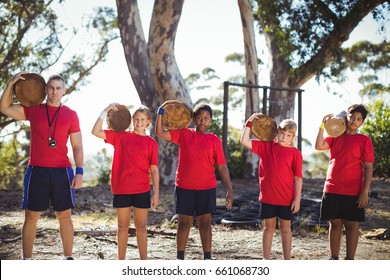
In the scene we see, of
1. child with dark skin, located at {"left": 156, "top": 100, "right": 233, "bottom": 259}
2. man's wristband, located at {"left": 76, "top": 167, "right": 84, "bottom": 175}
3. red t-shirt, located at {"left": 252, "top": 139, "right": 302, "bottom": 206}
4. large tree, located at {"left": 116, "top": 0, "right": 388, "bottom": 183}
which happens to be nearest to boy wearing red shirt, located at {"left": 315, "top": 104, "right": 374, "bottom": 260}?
red t-shirt, located at {"left": 252, "top": 139, "right": 302, "bottom": 206}

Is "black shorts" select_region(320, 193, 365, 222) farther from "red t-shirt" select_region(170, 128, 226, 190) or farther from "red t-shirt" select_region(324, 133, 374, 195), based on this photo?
"red t-shirt" select_region(170, 128, 226, 190)

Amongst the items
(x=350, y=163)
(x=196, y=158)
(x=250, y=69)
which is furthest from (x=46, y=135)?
(x=250, y=69)

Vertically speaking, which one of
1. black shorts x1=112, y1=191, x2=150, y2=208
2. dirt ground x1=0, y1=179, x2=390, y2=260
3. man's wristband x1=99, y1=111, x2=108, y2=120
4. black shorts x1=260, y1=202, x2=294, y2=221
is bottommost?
dirt ground x1=0, y1=179, x2=390, y2=260

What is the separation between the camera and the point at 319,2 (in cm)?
1153

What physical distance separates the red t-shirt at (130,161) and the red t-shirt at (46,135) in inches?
13.5

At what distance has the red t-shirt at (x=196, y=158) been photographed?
183 inches

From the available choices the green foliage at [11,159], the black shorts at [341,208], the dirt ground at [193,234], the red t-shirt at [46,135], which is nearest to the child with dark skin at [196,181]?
the dirt ground at [193,234]

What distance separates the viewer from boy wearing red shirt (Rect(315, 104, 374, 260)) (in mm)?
4816

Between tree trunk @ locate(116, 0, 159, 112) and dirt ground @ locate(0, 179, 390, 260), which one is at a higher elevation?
tree trunk @ locate(116, 0, 159, 112)

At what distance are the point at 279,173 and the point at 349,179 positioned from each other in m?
0.66

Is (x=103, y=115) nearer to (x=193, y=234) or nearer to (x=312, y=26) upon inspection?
(x=193, y=234)

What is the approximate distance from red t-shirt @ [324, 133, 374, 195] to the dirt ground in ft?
2.78
